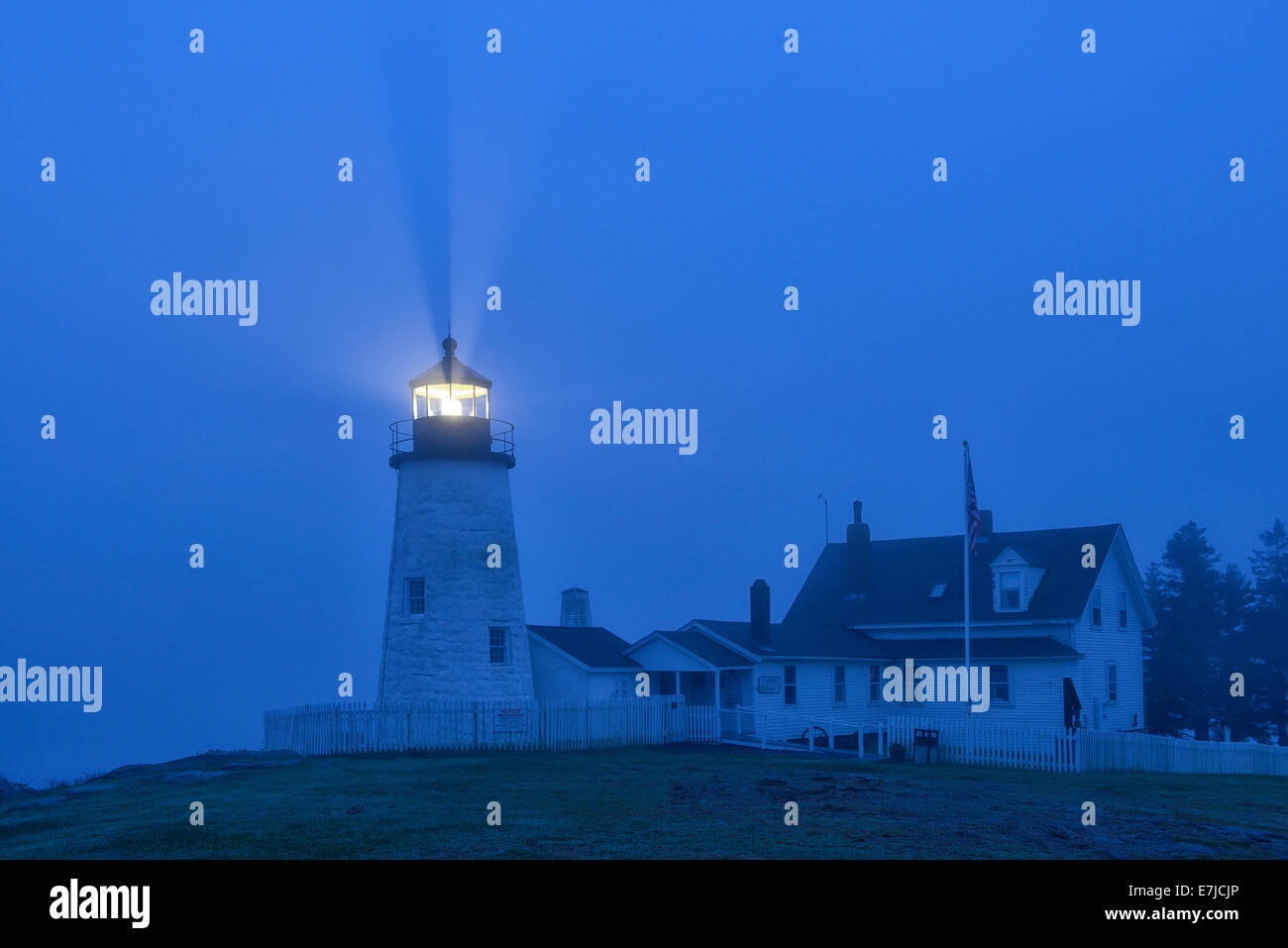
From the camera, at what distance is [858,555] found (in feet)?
157

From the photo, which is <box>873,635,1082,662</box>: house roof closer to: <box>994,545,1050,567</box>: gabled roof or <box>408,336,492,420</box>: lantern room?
<box>994,545,1050,567</box>: gabled roof

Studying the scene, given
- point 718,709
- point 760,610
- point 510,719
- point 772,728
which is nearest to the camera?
point 510,719

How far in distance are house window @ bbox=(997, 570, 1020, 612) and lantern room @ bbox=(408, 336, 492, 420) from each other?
19.1m

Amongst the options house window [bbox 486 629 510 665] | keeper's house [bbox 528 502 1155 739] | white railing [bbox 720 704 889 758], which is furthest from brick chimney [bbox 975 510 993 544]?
house window [bbox 486 629 510 665]

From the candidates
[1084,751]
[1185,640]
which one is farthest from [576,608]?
[1185,640]

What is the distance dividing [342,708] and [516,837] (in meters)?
16.9

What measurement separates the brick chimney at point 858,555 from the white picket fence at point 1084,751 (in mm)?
14711

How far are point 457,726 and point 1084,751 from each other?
1548 centimetres

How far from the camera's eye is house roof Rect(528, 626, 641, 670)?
1480 inches

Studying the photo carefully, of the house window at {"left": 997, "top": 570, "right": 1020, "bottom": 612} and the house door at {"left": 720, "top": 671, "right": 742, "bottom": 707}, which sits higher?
the house window at {"left": 997, "top": 570, "right": 1020, "bottom": 612}

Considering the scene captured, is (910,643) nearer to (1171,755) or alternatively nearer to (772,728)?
(772,728)

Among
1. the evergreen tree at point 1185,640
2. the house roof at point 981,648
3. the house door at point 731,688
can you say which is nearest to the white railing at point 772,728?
the house door at point 731,688

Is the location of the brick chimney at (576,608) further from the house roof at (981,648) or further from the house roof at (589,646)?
the house roof at (981,648)
